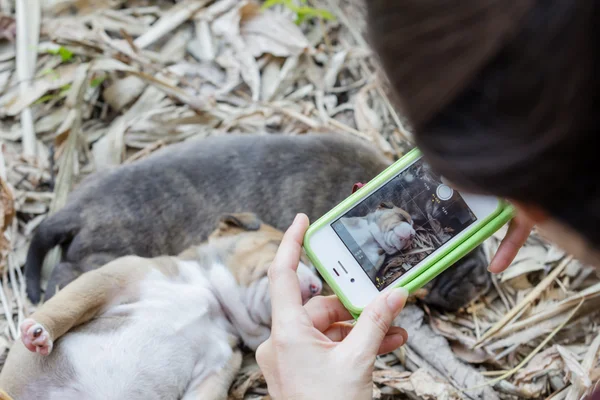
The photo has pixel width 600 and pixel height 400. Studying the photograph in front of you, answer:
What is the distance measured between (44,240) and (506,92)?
301 centimetres

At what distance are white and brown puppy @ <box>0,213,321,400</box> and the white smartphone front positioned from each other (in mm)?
766

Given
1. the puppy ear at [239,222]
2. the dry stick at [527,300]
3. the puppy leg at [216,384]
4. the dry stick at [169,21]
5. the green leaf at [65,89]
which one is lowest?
the dry stick at [527,300]

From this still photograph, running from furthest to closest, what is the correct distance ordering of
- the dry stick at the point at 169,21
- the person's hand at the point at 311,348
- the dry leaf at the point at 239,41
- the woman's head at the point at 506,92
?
1. the dry stick at the point at 169,21
2. the dry leaf at the point at 239,41
3. the person's hand at the point at 311,348
4. the woman's head at the point at 506,92

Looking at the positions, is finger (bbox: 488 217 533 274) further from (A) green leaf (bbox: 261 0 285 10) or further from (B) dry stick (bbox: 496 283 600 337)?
(A) green leaf (bbox: 261 0 285 10)

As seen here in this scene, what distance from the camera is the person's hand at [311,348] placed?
6.65 feet

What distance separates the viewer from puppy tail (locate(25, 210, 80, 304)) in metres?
3.53

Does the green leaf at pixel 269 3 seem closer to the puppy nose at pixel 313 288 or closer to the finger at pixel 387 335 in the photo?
the puppy nose at pixel 313 288

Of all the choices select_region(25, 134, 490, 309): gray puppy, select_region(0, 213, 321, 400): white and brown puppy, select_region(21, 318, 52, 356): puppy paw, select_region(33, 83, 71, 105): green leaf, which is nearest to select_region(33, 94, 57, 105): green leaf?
select_region(33, 83, 71, 105): green leaf

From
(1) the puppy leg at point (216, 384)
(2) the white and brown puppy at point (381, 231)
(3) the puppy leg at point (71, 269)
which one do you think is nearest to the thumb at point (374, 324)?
(2) the white and brown puppy at point (381, 231)

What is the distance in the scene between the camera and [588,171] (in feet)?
3.75

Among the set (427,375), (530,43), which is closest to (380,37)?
(530,43)

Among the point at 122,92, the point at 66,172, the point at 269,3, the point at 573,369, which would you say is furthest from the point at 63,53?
the point at 573,369

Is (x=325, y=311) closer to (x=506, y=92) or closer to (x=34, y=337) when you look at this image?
(x=34, y=337)

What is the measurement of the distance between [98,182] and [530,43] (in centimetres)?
309
